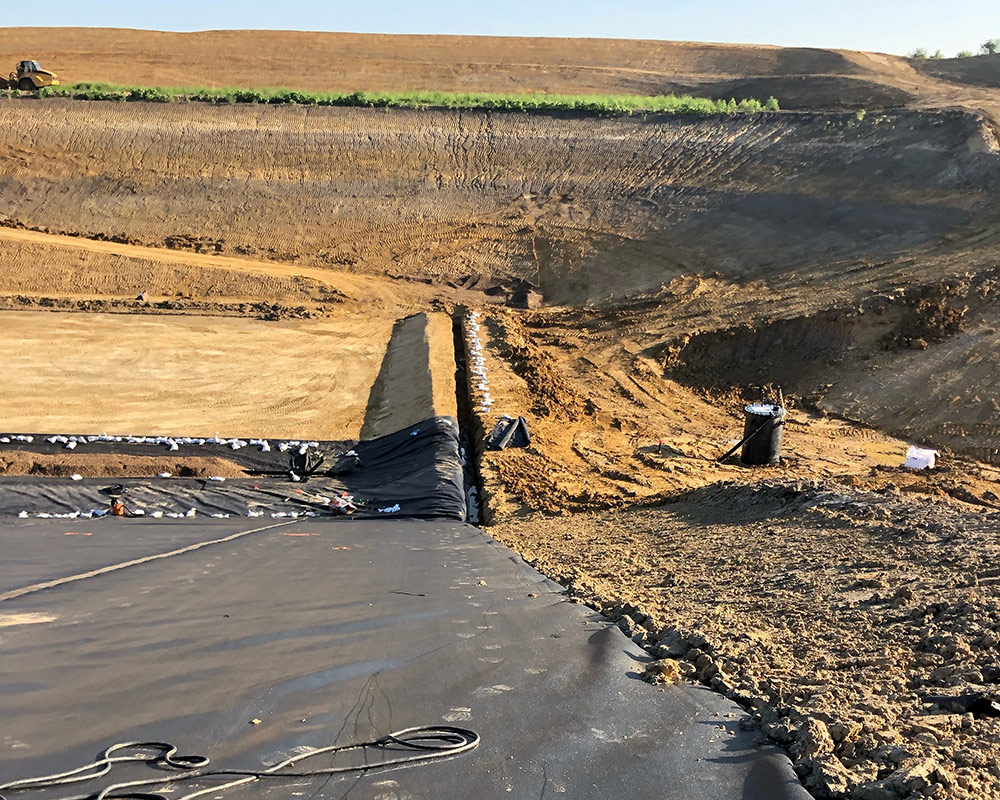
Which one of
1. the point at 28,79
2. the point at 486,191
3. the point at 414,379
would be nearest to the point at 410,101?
the point at 486,191

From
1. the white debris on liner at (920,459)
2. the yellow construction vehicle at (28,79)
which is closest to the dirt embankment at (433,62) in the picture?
the yellow construction vehicle at (28,79)

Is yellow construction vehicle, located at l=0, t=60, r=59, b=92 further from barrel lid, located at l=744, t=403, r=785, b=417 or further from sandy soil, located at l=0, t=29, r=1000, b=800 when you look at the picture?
barrel lid, located at l=744, t=403, r=785, b=417

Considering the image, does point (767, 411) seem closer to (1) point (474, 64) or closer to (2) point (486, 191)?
A: (2) point (486, 191)

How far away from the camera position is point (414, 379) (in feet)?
53.4

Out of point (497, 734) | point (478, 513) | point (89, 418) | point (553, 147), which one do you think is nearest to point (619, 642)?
point (497, 734)

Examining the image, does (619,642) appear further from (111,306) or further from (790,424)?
(111,306)

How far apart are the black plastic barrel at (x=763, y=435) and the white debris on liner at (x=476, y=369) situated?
4.47 metres

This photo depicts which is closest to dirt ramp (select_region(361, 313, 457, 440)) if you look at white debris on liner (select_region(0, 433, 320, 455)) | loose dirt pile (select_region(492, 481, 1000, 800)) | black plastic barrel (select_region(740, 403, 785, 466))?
white debris on liner (select_region(0, 433, 320, 455))

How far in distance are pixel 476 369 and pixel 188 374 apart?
20.0 ft

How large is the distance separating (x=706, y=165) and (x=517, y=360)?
13682mm

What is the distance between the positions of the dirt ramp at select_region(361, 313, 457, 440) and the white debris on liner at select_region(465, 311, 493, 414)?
1.31 feet

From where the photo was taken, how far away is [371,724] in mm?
3070

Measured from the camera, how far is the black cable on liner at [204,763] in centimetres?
250

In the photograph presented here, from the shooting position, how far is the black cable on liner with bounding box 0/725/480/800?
8.21 ft
